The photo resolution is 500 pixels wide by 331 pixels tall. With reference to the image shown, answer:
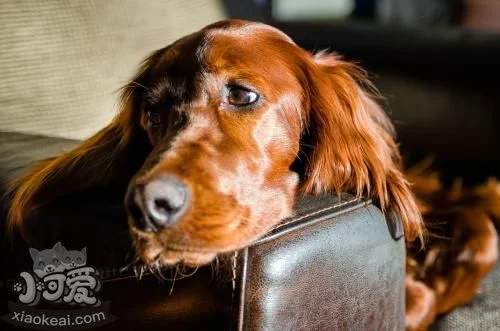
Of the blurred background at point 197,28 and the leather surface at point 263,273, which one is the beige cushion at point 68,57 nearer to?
the blurred background at point 197,28

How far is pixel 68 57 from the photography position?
5.20ft

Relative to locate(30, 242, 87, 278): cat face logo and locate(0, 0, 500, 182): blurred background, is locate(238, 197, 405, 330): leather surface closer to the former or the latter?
locate(30, 242, 87, 278): cat face logo

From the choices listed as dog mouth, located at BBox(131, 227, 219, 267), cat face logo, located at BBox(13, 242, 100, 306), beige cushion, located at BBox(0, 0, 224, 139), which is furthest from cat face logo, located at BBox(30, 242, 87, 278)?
beige cushion, located at BBox(0, 0, 224, 139)

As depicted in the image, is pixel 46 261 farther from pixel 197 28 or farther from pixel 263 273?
pixel 197 28

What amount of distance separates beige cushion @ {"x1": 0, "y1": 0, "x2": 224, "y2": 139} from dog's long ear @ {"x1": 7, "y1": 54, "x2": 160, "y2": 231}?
15 cm

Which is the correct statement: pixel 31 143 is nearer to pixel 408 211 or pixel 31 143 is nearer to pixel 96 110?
pixel 96 110

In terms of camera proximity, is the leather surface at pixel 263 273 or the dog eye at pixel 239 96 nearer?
the leather surface at pixel 263 273

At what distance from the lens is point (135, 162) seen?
1194mm

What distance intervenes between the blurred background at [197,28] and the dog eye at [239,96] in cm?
40

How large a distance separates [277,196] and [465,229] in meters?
0.69

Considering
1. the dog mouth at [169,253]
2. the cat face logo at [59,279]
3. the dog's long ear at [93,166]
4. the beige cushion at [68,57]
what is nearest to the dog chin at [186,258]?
the dog mouth at [169,253]

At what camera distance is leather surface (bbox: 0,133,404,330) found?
0.86m

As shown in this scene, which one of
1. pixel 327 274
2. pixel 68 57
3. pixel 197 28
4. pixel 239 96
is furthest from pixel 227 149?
pixel 197 28

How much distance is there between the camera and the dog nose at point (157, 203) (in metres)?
0.84
